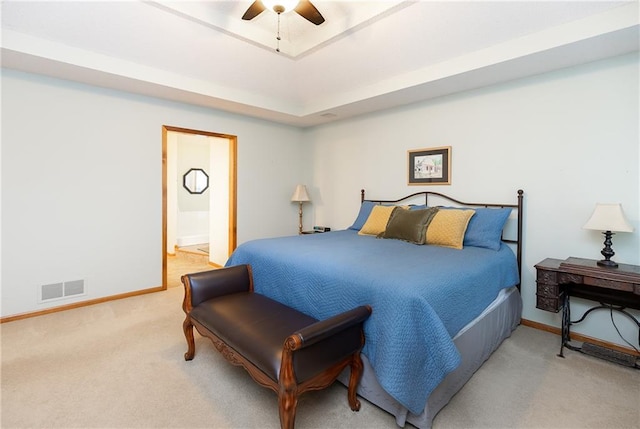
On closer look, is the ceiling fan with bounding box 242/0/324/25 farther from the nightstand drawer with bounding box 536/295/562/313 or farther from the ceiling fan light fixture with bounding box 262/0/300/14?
the nightstand drawer with bounding box 536/295/562/313

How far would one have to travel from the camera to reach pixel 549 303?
2.51 m

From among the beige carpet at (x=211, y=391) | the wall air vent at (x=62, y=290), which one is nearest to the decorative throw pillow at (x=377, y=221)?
the beige carpet at (x=211, y=391)

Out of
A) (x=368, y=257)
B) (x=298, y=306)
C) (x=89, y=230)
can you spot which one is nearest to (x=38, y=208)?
(x=89, y=230)

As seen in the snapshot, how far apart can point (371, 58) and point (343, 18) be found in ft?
1.90

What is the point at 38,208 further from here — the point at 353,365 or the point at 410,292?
the point at 410,292

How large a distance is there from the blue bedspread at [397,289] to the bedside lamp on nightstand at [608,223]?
2.12 feet

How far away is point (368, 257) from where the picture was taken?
93.1 inches

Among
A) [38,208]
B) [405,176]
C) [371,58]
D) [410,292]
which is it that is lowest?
[410,292]

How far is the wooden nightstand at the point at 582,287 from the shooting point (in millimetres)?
2250

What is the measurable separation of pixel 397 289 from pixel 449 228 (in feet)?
4.94

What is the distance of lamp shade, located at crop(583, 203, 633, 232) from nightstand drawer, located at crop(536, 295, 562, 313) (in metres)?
0.62

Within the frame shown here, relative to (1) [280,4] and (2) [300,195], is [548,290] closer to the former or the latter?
(1) [280,4]

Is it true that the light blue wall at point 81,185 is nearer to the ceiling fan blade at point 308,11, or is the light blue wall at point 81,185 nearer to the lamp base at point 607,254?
the ceiling fan blade at point 308,11

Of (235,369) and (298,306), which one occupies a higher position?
(298,306)
